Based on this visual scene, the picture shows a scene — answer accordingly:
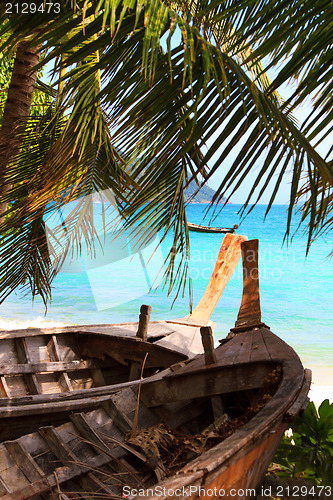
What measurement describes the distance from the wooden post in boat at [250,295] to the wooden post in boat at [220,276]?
1.64 meters

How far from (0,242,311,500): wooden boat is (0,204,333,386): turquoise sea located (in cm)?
1023

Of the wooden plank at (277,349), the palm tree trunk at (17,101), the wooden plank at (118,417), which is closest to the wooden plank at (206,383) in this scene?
the wooden plank at (277,349)

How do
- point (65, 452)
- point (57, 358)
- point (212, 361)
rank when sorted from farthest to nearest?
point (57, 358), point (212, 361), point (65, 452)

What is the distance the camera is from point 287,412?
8.23 ft

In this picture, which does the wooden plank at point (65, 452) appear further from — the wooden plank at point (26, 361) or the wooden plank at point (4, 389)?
the wooden plank at point (26, 361)

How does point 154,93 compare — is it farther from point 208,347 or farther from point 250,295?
point 250,295

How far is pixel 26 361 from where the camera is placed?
488cm

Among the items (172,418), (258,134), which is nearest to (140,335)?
(172,418)

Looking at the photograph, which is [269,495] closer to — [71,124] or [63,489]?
[63,489]

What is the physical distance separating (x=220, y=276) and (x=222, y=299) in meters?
17.2

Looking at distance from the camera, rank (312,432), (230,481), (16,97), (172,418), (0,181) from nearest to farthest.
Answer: (230,481)
(312,432)
(172,418)
(16,97)
(0,181)

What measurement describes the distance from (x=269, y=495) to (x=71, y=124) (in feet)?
9.21

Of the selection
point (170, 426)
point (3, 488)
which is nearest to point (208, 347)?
point (170, 426)

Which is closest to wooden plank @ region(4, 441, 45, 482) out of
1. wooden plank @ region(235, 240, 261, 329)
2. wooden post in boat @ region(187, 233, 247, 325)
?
wooden plank @ region(235, 240, 261, 329)
